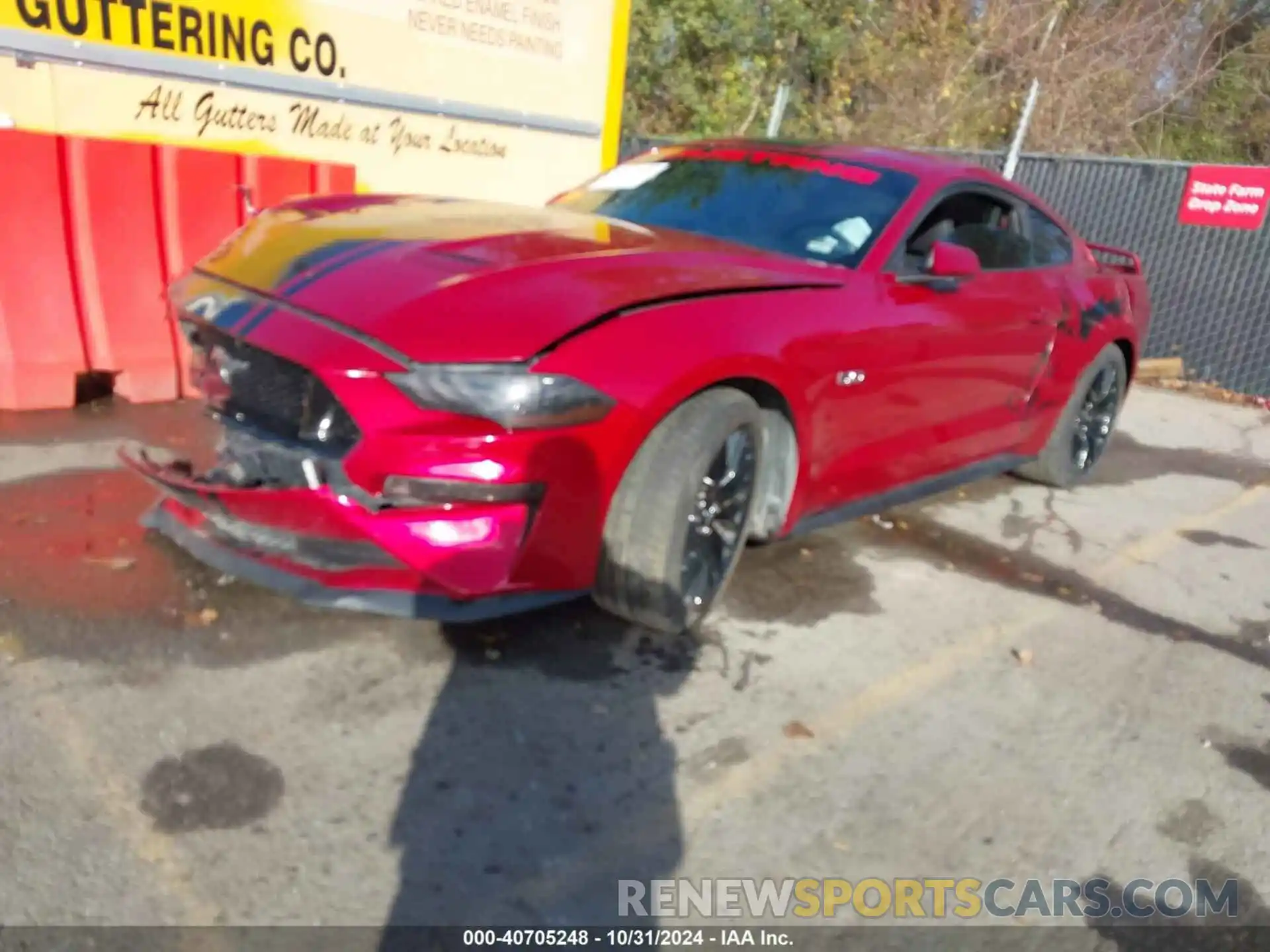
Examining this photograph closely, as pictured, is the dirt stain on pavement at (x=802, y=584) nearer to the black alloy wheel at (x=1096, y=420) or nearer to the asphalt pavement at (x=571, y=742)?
the asphalt pavement at (x=571, y=742)

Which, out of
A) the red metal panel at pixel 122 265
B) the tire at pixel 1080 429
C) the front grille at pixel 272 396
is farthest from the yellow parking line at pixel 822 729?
A: the red metal panel at pixel 122 265

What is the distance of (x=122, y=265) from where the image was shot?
506 cm

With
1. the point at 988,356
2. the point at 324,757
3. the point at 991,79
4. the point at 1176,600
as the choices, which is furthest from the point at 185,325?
the point at 991,79

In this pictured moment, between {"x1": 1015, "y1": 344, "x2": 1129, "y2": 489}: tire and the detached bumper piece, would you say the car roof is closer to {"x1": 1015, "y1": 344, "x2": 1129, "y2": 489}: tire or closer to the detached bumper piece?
{"x1": 1015, "y1": 344, "x2": 1129, "y2": 489}: tire

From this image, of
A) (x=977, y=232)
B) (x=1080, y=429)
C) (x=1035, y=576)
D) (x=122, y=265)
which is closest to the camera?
(x=1035, y=576)

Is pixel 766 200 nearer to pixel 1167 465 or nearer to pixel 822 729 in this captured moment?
pixel 822 729

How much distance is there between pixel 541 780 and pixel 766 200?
2.49 metres

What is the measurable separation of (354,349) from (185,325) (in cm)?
89

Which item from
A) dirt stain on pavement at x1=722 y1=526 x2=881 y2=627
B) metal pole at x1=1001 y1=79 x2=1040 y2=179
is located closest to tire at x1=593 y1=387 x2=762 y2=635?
dirt stain on pavement at x1=722 y1=526 x2=881 y2=627

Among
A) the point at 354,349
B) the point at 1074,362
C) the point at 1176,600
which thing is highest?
the point at 354,349

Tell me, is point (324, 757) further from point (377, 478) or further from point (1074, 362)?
point (1074, 362)

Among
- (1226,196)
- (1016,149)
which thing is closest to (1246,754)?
(1226,196)

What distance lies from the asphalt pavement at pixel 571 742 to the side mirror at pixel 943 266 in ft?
3.66

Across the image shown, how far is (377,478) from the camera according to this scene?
8.87ft
